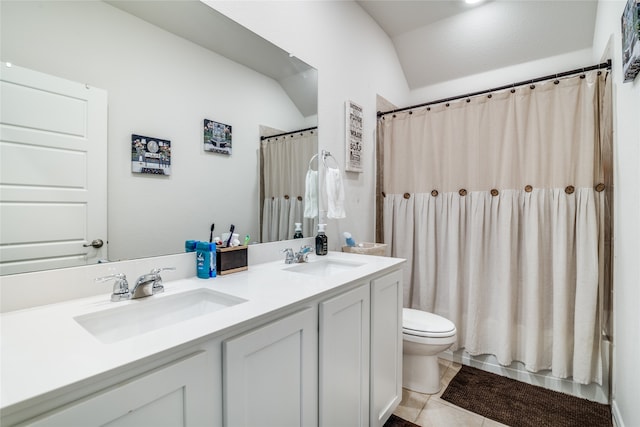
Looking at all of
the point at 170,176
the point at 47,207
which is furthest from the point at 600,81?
the point at 47,207

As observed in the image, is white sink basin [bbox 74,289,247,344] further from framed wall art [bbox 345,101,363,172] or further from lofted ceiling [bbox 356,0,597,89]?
lofted ceiling [bbox 356,0,597,89]

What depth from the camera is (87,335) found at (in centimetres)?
72

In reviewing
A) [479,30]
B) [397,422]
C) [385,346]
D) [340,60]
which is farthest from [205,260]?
[479,30]

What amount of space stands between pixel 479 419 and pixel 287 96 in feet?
7.04

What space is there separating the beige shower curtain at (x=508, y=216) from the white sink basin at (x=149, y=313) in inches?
→ 70.9

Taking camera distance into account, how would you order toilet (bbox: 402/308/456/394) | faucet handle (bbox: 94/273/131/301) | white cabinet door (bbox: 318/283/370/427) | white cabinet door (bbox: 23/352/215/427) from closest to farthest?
1. white cabinet door (bbox: 23/352/215/427)
2. faucet handle (bbox: 94/273/131/301)
3. white cabinet door (bbox: 318/283/370/427)
4. toilet (bbox: 402/308/456/394)

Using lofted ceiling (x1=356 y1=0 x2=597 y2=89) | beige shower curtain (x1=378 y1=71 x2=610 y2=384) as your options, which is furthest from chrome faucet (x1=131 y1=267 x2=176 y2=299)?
lofted ceiling (x1=356 y1=0 x2=597 y2=89)

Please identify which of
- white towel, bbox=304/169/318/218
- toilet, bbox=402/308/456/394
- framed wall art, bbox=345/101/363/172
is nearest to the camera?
toilet, bbox=402/308/456/394

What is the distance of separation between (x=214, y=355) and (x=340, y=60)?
208 centimetres

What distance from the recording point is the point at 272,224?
1730 mm

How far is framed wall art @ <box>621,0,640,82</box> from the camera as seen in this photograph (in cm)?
112

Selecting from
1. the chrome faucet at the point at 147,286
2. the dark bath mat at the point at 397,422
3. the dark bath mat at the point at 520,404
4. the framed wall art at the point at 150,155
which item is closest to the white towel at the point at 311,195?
the framed wall art at the point at 150,155

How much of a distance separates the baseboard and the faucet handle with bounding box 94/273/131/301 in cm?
229

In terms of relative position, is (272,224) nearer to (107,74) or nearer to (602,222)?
(107,74)
